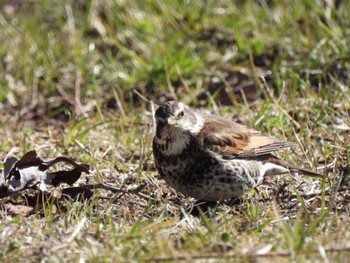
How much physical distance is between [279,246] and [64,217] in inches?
56.3

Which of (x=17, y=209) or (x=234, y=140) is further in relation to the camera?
(x=234, y=140)

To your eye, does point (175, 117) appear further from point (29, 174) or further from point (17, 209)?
point (17, 209)

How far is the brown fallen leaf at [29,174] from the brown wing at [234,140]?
826 millimetres

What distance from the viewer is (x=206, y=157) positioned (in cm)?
557

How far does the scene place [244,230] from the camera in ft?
15.7

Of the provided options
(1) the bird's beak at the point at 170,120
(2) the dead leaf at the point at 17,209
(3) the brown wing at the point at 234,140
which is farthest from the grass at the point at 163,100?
(1) the bird's beak at the point at 170,120

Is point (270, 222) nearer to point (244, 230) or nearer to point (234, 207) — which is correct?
point (244, 230)

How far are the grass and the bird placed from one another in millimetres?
135

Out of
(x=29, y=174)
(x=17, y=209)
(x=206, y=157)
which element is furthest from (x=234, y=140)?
(x=17, y=209)

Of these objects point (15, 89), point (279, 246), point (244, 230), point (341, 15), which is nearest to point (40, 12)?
point (15, 89)

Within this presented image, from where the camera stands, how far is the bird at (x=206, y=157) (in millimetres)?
5508

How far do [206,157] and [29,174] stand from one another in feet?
3.68

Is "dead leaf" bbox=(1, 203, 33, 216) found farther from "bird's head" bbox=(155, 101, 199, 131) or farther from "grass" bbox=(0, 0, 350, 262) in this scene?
"bird's head" bbox=(155, 101, 199, 131)

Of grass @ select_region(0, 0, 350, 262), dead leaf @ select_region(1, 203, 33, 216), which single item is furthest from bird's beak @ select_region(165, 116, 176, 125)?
dead leaf @ select_region(1, 203, 33, 216)
